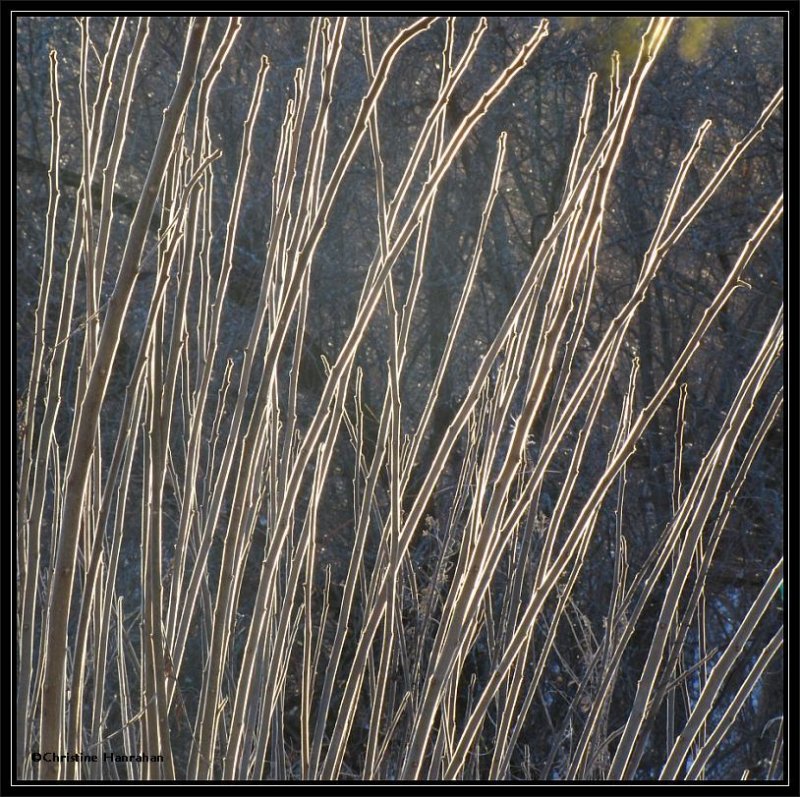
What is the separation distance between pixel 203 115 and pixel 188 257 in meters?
0.16

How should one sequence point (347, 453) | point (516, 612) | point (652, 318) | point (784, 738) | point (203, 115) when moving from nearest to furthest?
point (203, 115) → point (784, 738) → point (516, 612) → point (347, 453) → point (652, 318)

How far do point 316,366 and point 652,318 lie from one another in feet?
5.56

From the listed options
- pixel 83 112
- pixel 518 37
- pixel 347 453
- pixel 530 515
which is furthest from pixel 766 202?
pixel 83 112

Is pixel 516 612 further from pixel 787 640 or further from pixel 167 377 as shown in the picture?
pixel 167 377

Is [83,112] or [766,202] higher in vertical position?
[766,202]

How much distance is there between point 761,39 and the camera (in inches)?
166

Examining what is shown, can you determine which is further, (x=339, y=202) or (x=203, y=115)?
(x=339, y=202)

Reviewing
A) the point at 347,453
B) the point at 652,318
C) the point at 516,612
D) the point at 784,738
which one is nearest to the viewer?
the point at 784,738

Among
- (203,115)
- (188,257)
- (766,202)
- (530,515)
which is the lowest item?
(530,515)

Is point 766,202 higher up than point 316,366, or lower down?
higher up

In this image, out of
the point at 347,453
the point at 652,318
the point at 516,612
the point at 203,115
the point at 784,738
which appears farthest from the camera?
the point at 652,318

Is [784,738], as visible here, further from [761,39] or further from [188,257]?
[761,39]

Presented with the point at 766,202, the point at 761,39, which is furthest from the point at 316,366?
the point at 761,39

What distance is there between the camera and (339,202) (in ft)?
14.3
